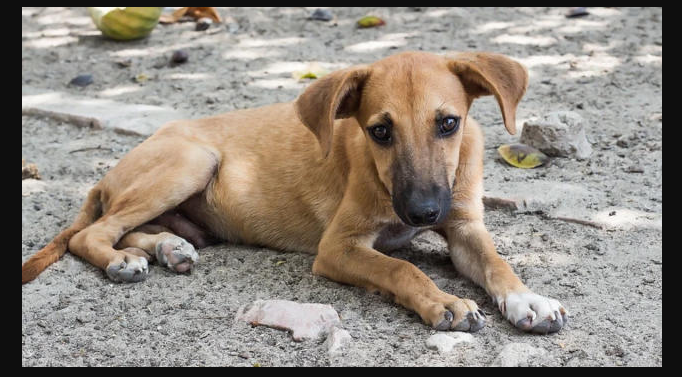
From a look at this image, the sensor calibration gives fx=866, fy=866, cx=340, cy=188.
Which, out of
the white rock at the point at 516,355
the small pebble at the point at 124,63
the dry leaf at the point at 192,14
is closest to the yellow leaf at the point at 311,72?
the small pebble at the point at 124,63

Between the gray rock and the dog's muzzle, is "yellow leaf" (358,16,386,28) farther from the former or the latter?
the dog's muzzle

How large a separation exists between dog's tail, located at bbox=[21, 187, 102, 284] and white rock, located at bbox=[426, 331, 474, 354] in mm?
2159

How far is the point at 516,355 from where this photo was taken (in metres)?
3.56

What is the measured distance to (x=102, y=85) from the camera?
25.8 feet

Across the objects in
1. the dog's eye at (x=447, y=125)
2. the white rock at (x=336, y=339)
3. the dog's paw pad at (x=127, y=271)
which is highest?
the dog's eye at (x=447, y=125)

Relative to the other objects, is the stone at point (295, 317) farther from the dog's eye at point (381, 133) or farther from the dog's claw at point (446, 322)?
the dog's eye at point (381, 133)

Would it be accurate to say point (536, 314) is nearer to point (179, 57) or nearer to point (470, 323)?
point (470, 323)

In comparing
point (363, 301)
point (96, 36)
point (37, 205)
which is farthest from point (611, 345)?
point (96, 36)

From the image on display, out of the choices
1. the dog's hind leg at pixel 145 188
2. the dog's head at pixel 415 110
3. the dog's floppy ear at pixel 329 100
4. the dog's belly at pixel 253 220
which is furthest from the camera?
the dog's belly at pixel 253 220

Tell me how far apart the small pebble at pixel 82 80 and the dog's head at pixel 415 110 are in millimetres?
4123

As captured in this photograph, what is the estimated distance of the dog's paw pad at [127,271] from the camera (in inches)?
177

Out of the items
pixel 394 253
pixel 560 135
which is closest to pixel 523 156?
pixel 560 135

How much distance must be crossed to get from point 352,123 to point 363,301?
1.05 metres

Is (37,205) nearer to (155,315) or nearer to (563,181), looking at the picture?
(155,315)
